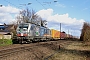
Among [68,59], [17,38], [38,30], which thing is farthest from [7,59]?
[38,30]

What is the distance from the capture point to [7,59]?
1358 centimetres

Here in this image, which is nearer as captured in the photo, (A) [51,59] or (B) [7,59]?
(B) [7,59]

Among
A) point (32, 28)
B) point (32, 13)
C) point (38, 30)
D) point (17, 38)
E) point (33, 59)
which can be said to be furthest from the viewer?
point (32, 13)

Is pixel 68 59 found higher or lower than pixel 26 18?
lower

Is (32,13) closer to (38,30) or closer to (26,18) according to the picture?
(26,18)

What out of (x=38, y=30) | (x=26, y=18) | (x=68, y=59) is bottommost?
(x=68, y=59)

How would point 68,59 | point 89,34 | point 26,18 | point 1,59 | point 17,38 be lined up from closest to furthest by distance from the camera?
point 1,59 < point 68,59 < point 17,38 < point 89,34 < point 26,18

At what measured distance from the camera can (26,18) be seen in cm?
8412

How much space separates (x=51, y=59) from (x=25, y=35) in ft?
57.3

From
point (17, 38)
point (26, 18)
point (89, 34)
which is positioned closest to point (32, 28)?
point (17, 38)

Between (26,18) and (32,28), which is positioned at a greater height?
(26,18)

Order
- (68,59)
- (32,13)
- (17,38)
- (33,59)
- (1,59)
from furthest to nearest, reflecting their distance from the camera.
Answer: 1. (32,13)
2. (17,38)
3. (68,59)
4. (33,59)
5. (1,59)

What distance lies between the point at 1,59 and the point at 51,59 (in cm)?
416

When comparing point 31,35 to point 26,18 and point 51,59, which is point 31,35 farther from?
point 26,18
